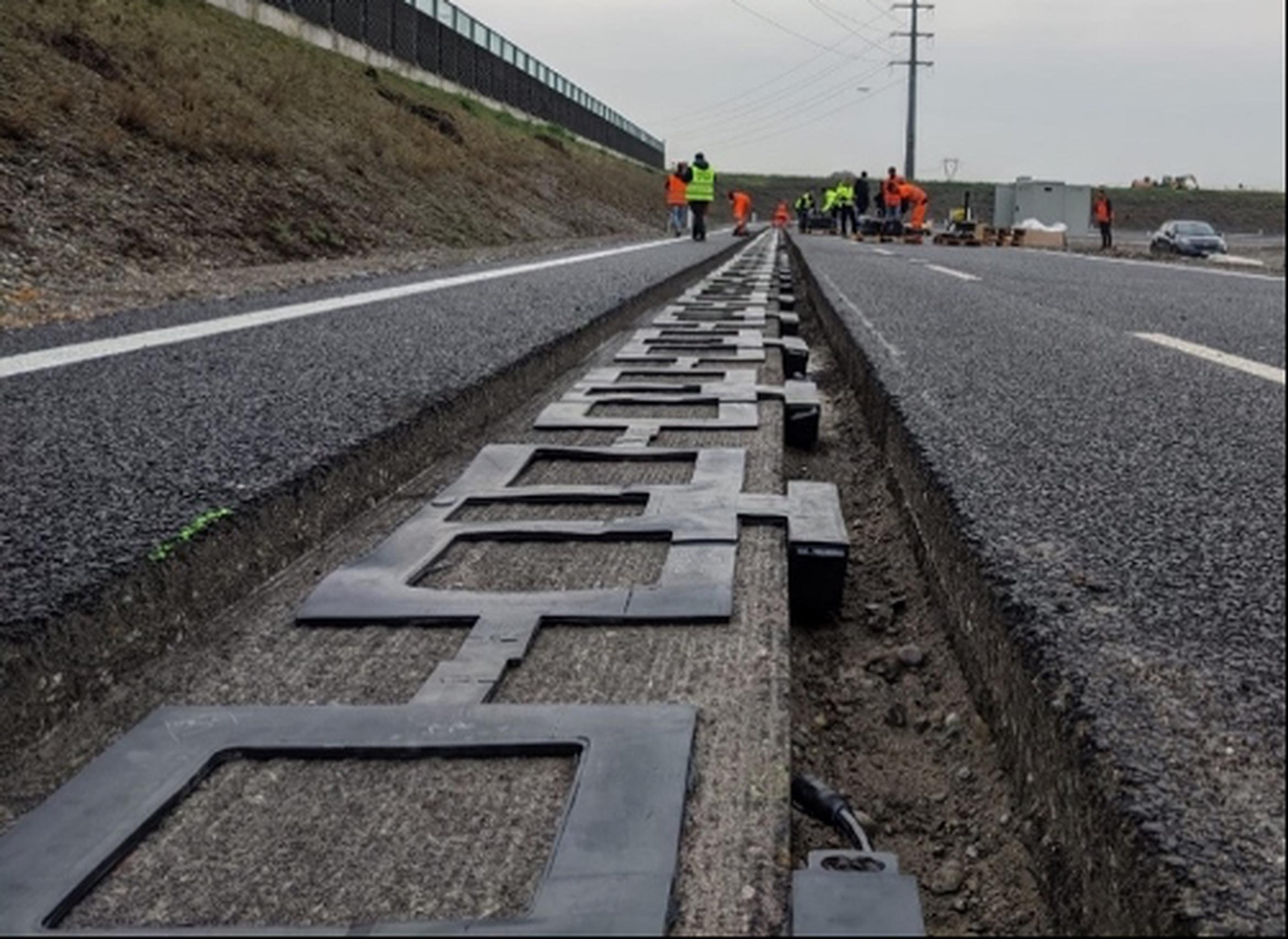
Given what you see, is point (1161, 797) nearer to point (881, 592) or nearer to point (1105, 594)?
point (1105, 594)

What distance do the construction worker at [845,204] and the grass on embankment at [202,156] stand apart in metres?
16.5

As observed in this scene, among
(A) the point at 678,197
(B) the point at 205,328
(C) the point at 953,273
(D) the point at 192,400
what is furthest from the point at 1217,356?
(A) the point at 678,197

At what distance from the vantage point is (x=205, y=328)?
17.5 feet

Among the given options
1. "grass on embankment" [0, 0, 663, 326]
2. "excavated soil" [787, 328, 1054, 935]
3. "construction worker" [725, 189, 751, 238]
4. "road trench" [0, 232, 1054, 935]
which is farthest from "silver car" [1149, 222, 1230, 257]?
"road trench" [0, 232, 1054, 935]

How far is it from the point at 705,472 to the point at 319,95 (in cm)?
1937

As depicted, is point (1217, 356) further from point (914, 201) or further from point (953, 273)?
point (914, 201)

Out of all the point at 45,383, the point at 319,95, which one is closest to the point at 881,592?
the point at 45,383

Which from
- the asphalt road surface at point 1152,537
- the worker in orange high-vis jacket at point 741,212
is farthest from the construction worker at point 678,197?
the asphalt road surface at point 1152,537

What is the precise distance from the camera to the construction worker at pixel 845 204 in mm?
39312

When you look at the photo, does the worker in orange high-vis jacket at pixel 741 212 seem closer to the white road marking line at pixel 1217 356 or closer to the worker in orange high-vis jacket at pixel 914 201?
the worker in orange high-vis jacket at pixel 914 201

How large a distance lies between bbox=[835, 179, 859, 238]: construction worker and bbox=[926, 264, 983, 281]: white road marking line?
2533cm

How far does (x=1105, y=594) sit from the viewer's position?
1667mm

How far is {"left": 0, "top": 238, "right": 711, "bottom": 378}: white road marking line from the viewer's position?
425 cm

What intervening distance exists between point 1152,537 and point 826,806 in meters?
0.87
